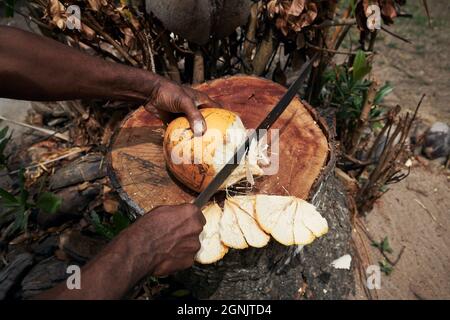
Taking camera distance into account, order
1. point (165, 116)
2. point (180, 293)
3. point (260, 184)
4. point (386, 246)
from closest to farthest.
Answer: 1. point (260, 184)
2. point (165, 116)
3. point (180, 293)
4. point (386, 246)

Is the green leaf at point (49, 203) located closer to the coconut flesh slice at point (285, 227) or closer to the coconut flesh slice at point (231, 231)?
the coconut flesh slice at point (231, 231)

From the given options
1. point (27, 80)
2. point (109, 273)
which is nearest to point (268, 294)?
point (109, 273)

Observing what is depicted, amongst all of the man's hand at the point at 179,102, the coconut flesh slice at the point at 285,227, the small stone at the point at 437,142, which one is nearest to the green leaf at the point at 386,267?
the small stone at the point at 437,142

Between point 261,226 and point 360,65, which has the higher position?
point 360,65

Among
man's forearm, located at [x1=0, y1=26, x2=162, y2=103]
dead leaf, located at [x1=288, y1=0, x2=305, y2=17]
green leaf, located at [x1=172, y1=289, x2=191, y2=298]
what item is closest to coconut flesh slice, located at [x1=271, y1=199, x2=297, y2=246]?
man's forearm, located at [x1=0, y1=26, x2=162, y2=103]

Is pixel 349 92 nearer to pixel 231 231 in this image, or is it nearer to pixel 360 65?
pixel 360 65

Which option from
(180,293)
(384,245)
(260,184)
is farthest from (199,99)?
(384,245)
